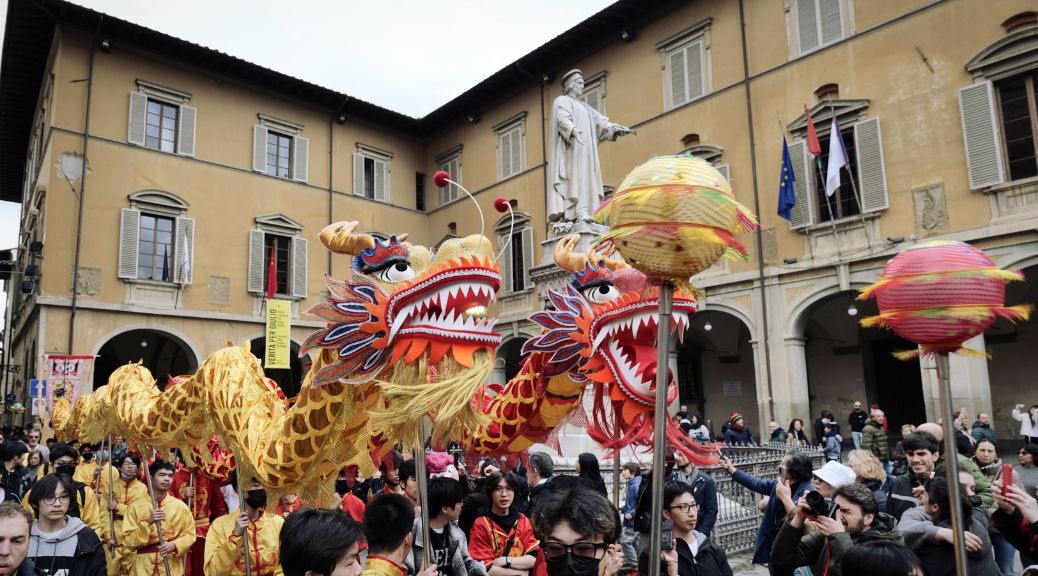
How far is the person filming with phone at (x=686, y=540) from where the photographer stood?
10.1 feet

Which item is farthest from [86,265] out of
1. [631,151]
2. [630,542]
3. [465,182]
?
[630,542]

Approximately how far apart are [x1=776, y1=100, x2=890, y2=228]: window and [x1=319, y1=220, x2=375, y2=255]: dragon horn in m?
12.1

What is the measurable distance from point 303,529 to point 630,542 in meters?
1.84

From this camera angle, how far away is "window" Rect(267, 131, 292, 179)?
2053 cm

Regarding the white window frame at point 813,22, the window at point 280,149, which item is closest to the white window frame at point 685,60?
the white window frame at point 813,22

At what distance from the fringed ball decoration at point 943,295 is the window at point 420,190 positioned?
22350 mm

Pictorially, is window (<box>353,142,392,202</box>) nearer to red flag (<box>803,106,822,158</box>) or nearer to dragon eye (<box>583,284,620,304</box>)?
red flag (<box>803,106,822,158</box>)

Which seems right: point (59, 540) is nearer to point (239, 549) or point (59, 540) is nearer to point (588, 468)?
point (239, 549)

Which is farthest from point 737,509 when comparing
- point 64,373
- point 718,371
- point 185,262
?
point 185,262

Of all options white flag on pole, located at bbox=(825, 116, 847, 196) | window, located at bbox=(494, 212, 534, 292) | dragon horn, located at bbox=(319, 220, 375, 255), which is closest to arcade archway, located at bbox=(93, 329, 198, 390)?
window, located at bbox=(494, 212, 534, 292)

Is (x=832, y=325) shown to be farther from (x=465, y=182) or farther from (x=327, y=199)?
(x=327, y=199)

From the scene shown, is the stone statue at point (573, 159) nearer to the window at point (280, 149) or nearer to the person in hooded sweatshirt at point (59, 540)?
the person in hooded sweatshirt at point (59, 540)

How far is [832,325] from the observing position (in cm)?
1702

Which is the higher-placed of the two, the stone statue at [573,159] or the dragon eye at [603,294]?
the stone statue at [573,159]
